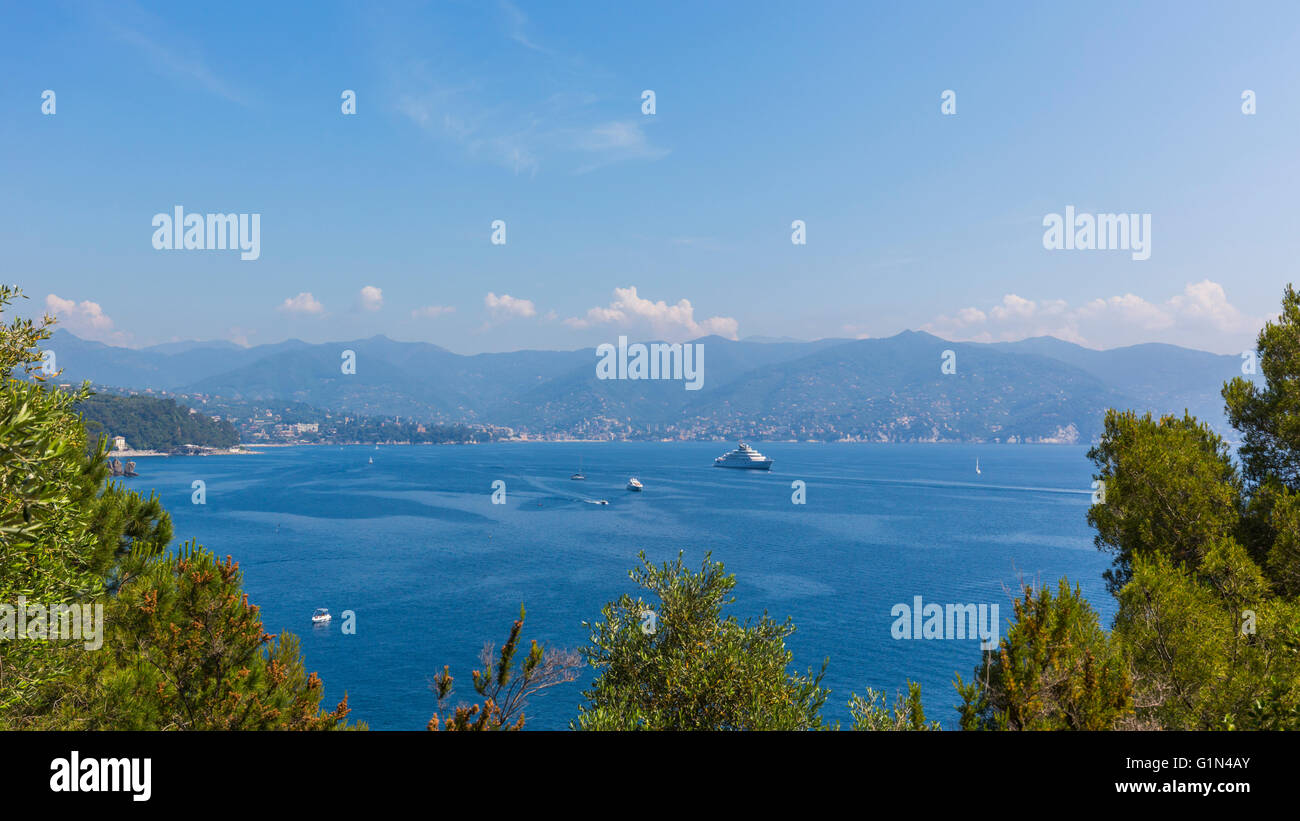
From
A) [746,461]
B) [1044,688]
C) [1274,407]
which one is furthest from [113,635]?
[746,461]

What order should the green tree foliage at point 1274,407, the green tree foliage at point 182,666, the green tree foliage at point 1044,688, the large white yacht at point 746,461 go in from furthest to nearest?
the large white yacht at point 746,461 < the green tree foliage at point 1274,407 < the green tree foliage at point 182,666 < the green tree foliage at point 1044,688

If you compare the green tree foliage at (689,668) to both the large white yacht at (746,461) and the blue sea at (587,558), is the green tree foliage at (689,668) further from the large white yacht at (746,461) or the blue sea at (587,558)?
the large white yacht at (746,461)

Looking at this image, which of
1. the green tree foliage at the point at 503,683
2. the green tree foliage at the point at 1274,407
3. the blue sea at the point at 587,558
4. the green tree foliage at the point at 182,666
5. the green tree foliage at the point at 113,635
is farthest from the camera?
the blue sea at the point at 587,558

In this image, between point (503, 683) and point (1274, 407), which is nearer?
point (503, 683)

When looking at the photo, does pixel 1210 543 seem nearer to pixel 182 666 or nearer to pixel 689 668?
pixel 689 668

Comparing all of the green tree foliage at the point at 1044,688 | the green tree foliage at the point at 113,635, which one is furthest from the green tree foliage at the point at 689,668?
the green tree foliage at the point at 113,635
